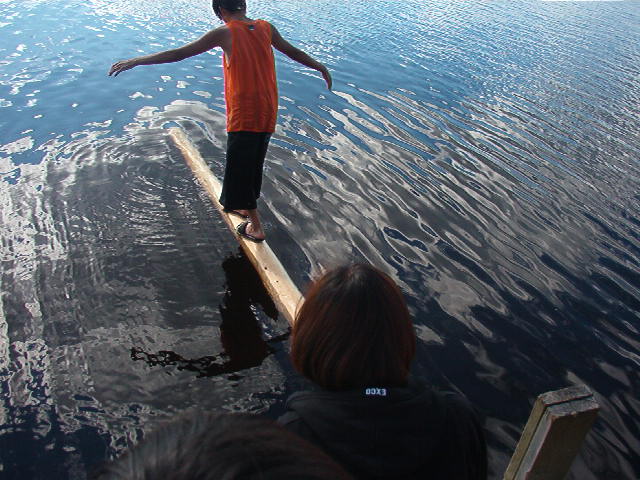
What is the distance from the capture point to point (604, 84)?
14688mm

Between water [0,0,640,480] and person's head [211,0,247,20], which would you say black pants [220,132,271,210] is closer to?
water [0,0,640,480]

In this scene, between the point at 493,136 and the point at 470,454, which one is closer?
the point at 470,454

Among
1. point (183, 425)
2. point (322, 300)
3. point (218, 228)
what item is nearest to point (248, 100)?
point (218, 228)

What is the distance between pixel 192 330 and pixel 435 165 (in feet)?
18.4

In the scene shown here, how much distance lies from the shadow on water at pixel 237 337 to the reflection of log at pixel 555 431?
252 cm

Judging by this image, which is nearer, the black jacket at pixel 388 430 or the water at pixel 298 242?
the black jacket at pixel 388 430

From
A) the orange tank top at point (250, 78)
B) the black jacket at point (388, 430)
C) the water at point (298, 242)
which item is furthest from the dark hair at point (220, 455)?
the orange tank top at point (250, 78)

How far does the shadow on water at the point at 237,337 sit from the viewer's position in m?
4.42

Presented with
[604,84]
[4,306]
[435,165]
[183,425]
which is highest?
[183,425]

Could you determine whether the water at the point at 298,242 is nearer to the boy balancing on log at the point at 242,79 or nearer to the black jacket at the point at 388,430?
the boy balancing on log at the point at 242,79

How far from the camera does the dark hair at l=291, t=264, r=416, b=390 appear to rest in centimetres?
191

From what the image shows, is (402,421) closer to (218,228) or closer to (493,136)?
(218,228)

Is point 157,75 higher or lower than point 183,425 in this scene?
lower

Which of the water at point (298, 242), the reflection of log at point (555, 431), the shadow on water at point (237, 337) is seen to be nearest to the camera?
the reflection of log at point (555, 431)
